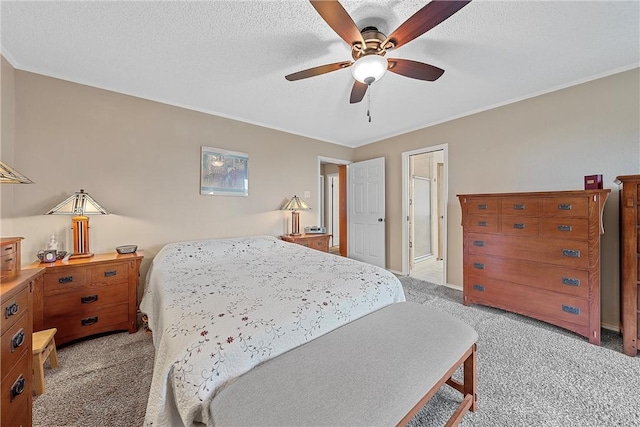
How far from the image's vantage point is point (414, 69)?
1.71m

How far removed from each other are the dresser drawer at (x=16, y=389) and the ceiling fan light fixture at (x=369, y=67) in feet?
7.65

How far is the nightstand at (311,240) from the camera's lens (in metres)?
3.49

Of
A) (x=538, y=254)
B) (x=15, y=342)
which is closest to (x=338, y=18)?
(x=15, y=342)

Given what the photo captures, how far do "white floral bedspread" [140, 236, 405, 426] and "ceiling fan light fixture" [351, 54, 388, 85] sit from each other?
1.42m

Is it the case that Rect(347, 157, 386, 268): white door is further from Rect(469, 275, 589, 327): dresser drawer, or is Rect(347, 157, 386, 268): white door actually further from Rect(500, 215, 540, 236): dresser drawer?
Rect(500, 215, 540, 236): dresser drawer

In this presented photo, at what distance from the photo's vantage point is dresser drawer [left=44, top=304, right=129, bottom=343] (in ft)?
6.37

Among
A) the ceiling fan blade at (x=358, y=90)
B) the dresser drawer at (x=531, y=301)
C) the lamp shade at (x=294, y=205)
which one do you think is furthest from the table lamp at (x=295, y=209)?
→ the dresser drawer at (x=531, y=301)

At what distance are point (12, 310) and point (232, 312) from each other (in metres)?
0.91

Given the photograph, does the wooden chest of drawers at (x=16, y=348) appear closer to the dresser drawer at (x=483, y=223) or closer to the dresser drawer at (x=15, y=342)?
the dresser drawer at (x=15, y=342)

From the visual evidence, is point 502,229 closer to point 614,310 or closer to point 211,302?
point 614,310

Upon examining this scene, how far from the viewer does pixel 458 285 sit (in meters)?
3.32

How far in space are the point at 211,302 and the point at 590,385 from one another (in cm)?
246

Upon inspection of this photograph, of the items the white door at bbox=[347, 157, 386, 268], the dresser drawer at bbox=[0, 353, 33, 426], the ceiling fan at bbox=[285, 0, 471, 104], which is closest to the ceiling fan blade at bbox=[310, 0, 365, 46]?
the ceiling fan at bbox=[285, 0, 471, 104]

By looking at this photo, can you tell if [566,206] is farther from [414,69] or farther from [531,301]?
[414,69]
